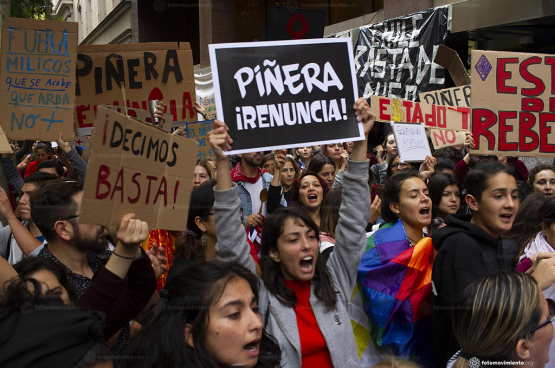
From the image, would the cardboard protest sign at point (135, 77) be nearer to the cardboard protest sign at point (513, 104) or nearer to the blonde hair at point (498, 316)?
the cardboard protest sign at point (513, 104)

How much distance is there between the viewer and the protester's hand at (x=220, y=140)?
2714 mm

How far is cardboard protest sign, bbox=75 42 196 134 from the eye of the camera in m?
4.98

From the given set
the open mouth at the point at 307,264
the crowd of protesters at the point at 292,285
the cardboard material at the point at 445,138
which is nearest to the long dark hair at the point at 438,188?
the crowd of protesters at the point at 292,285

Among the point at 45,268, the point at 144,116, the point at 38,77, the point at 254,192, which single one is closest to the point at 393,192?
the point at 254,192

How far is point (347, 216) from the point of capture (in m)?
2.74

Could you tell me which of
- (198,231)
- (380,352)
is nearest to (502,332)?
(380,352)

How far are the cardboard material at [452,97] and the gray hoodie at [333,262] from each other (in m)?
Answer: 4.82

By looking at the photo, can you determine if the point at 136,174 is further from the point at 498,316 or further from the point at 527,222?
the point at 527,222

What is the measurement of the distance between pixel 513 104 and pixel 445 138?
8.94ft

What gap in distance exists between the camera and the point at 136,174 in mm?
2371

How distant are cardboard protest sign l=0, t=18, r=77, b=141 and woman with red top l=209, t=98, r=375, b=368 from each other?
2410 millimetres

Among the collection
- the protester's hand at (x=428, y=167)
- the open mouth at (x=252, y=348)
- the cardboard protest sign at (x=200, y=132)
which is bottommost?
the open mouth at (x=252, y=348)

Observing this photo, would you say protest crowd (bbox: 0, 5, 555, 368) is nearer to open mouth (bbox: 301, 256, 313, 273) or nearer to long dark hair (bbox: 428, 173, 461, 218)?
open mouth (bbox: 301, 256, 313, 273)

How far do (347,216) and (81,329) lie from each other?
5.37ft
